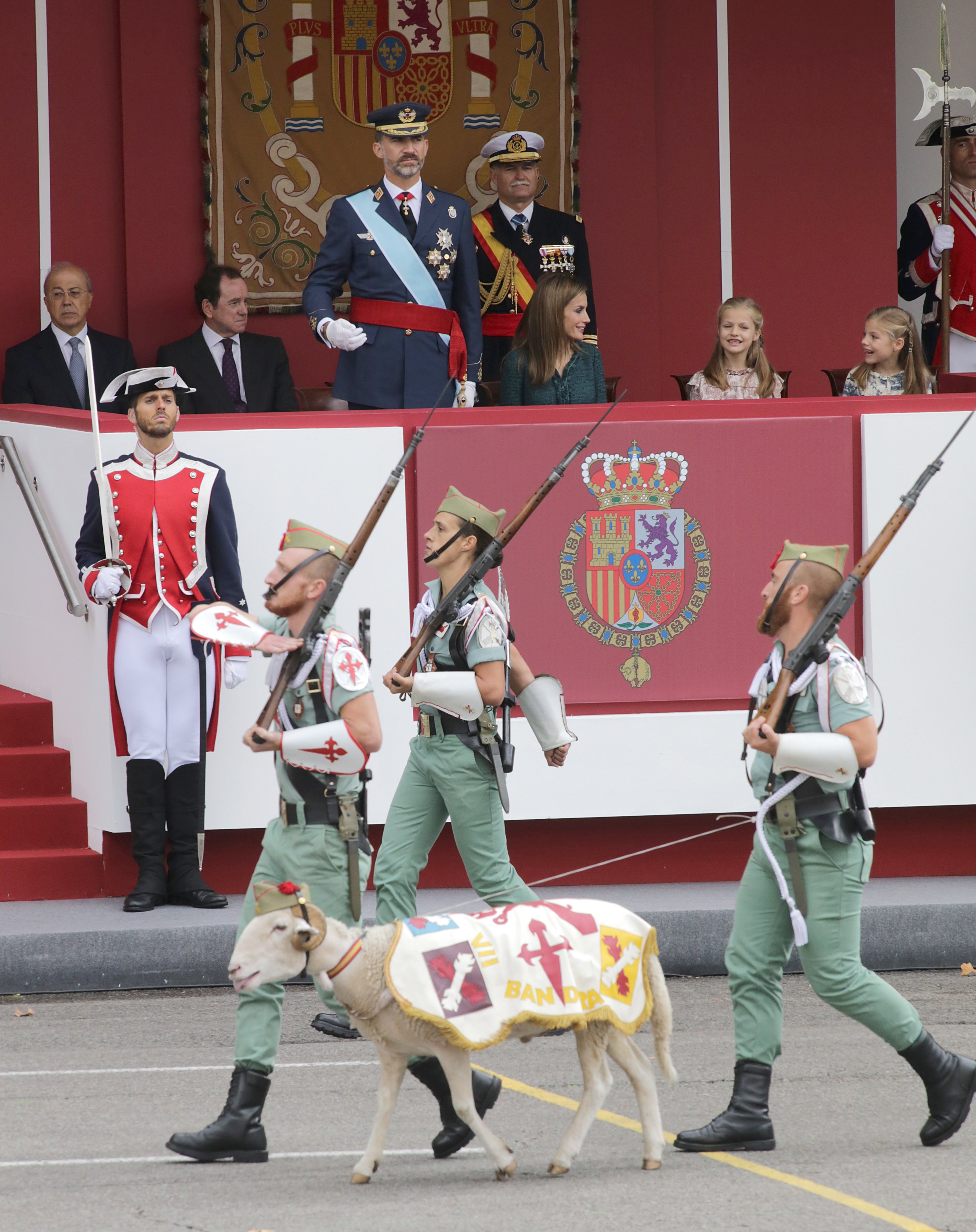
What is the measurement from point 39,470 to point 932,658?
160 inches

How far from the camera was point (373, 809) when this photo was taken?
833 cm

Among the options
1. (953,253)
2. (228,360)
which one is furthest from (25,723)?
(953,253)

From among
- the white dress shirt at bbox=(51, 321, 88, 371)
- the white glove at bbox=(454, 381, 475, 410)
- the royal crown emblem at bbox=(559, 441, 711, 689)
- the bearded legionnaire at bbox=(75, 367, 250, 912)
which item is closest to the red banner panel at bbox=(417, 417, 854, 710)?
the royal crown emblem at bbox=(559, 441, 711, 689)

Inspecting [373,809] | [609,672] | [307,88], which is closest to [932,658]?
[609,672]

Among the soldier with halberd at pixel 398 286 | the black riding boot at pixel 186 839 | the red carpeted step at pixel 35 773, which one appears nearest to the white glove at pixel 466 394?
the soldier with halberd at pixel 398 286

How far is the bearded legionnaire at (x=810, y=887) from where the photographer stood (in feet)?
16.9

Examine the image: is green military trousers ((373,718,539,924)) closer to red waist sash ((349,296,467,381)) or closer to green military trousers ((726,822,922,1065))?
green military trousers ((726,822,922,1065))

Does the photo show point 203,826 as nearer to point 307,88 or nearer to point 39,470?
point 39,470

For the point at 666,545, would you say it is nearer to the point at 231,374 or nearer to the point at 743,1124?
the point at 231,374

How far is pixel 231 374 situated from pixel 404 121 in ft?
7.01

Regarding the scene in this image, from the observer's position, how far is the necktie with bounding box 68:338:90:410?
9750 millimetres

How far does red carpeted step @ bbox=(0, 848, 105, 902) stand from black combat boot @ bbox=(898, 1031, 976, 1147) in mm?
4136

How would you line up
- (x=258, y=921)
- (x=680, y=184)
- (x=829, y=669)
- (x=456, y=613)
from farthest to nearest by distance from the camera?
(x=680, y=184)
(x=456, y=613)
(x=829, y=669)
(x=258, y=921)

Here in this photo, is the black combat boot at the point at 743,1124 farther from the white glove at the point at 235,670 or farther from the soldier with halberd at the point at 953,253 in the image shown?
the soldier with halberd at the point at 953,253
